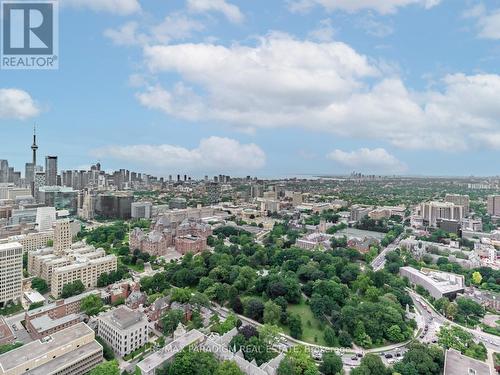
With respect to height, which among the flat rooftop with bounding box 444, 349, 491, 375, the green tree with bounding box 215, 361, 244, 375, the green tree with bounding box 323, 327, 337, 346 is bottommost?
the green tree with bounding box 323, 327, 337, 346

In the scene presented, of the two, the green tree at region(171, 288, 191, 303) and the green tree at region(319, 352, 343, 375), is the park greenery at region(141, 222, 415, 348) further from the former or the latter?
the green tree at region(319, 352, 343, 375)

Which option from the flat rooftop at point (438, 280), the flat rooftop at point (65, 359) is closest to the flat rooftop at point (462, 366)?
the flat rooftop at point (438, 280)

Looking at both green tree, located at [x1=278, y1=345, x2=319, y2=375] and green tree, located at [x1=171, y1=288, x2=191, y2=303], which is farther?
green tree, located at [x1=171, y1=288, x2=191, y2=303]

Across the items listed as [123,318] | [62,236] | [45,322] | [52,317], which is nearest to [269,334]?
[123,318]

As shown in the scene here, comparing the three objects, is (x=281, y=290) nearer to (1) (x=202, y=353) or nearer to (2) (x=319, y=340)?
(2) (x=319, y=340)

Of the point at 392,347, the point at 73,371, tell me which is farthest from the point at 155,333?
the point at 392,347

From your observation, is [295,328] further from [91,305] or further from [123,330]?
[91,305]

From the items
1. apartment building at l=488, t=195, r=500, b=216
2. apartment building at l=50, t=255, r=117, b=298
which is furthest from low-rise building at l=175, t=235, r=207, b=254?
apartment building at l=488, t=195, r=500, b=216
